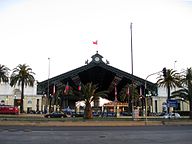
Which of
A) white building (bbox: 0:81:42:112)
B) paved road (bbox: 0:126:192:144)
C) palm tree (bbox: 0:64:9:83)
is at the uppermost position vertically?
palm tree (bbox: 0:64:9:83)

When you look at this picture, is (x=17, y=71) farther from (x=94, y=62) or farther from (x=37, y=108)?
(x=37, y=108)

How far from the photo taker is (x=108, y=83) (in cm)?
8369

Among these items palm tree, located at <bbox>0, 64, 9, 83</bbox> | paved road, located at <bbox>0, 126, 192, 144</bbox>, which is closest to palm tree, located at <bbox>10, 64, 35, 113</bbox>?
palm tree, located at <bbox>0, 64, 9, 83</bbox>

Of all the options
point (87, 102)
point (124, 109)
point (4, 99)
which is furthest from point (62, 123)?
point (4, 99)

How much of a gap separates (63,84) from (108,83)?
1309 centimetres

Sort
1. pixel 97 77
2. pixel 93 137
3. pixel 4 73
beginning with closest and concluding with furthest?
pixel 93 137
pixel 4 73
pixel 97 77

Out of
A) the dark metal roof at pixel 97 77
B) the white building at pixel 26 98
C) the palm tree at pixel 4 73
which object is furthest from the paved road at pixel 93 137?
the white building at pixel 26 98

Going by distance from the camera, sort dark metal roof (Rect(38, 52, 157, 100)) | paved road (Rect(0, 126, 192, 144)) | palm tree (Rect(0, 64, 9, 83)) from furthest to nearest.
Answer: dark metal roof (Rect(38, 52, 157, 100)), palm tree (Rect(0, 64, 9, 83)), paved road (Rect(0, 126, 192, 144))

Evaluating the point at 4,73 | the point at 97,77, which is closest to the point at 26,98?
the point at 97,77

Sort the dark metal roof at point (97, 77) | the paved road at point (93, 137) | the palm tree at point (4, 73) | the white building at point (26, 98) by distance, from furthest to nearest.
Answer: the white building at point (26, 98), the dark metal roof at point (97, 77), the palm tree at point (4, 73), the paved road at point (93, 137)

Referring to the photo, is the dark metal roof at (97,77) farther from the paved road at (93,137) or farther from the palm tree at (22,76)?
the paved road at (93,137)

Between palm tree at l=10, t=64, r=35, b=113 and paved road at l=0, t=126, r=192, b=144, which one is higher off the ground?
palm tree at l=10, t=64, r=35, b=113

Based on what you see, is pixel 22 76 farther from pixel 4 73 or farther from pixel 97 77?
pixel 97 77

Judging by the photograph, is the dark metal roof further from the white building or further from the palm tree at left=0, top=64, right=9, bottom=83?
the white building
